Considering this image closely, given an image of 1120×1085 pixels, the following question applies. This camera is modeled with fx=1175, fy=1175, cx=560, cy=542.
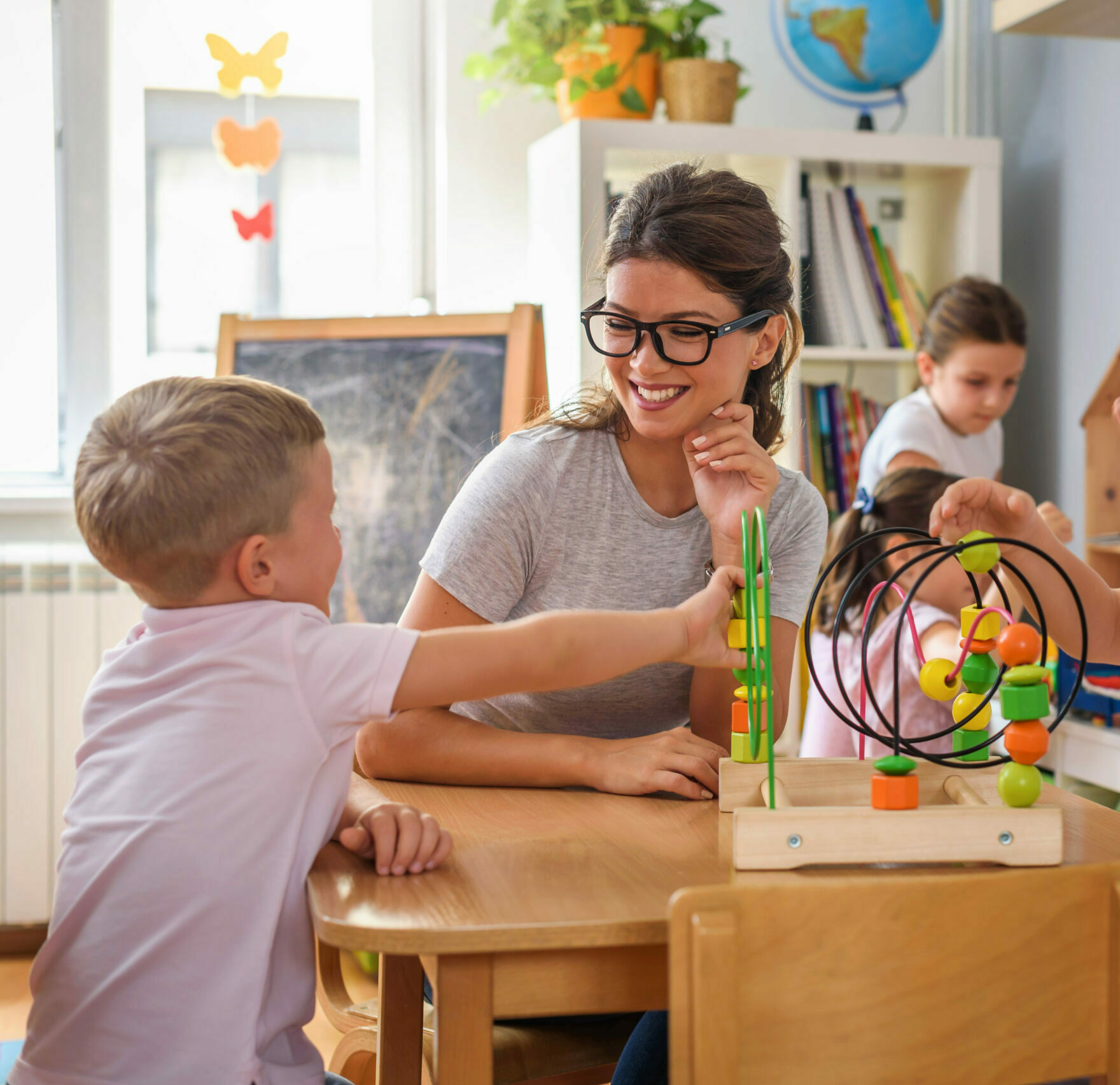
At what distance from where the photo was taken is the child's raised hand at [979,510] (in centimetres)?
113

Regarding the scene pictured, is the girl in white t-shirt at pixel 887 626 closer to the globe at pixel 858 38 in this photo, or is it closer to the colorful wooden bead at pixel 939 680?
the colorful wooden bead at pixel 939 680

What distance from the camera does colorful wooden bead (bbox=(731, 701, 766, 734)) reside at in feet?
3.26

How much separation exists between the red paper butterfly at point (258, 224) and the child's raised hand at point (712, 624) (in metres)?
2.01

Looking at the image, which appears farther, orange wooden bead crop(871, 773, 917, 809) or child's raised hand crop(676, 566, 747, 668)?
child's raised hand crop(676, 566, 747, 668)

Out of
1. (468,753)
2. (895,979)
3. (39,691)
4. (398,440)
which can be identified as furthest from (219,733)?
(39,691)

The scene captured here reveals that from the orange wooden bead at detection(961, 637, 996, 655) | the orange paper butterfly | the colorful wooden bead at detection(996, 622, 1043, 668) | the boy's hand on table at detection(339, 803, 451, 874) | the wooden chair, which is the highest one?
the orange paper butterfly

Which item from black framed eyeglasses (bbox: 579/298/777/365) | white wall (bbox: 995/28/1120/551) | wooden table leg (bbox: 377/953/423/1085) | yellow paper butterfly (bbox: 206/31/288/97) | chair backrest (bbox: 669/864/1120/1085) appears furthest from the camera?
white wall (bbox: 995/28/1120/551)

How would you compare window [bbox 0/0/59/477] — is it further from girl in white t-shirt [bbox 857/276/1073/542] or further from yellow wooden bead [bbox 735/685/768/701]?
yellow wooden bead [bbox 735/685/768/701]

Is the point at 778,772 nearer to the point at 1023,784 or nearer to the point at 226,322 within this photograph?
the point at 1023,784

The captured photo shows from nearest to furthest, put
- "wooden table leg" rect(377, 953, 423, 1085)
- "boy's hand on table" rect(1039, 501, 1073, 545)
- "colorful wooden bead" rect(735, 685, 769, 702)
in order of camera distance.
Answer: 1. "colorful wooden bead" rect(735, 685, 769, 702)
2. "wooden table leg" rect(377, 953, 423, 1085)
3. "boy's hand on table" rect(1039, 501, 1073, 545)

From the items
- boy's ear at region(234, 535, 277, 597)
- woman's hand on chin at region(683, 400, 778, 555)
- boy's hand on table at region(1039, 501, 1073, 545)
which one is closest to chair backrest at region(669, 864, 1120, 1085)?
boy's ear at region(234, 535, 277, 597)

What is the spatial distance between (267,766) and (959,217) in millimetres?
2459

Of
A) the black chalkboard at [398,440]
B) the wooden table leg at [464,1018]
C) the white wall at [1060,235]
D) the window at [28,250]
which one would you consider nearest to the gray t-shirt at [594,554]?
the wooden table leg at [464,1018]

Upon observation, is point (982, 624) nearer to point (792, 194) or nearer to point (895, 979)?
point (895, 979)
